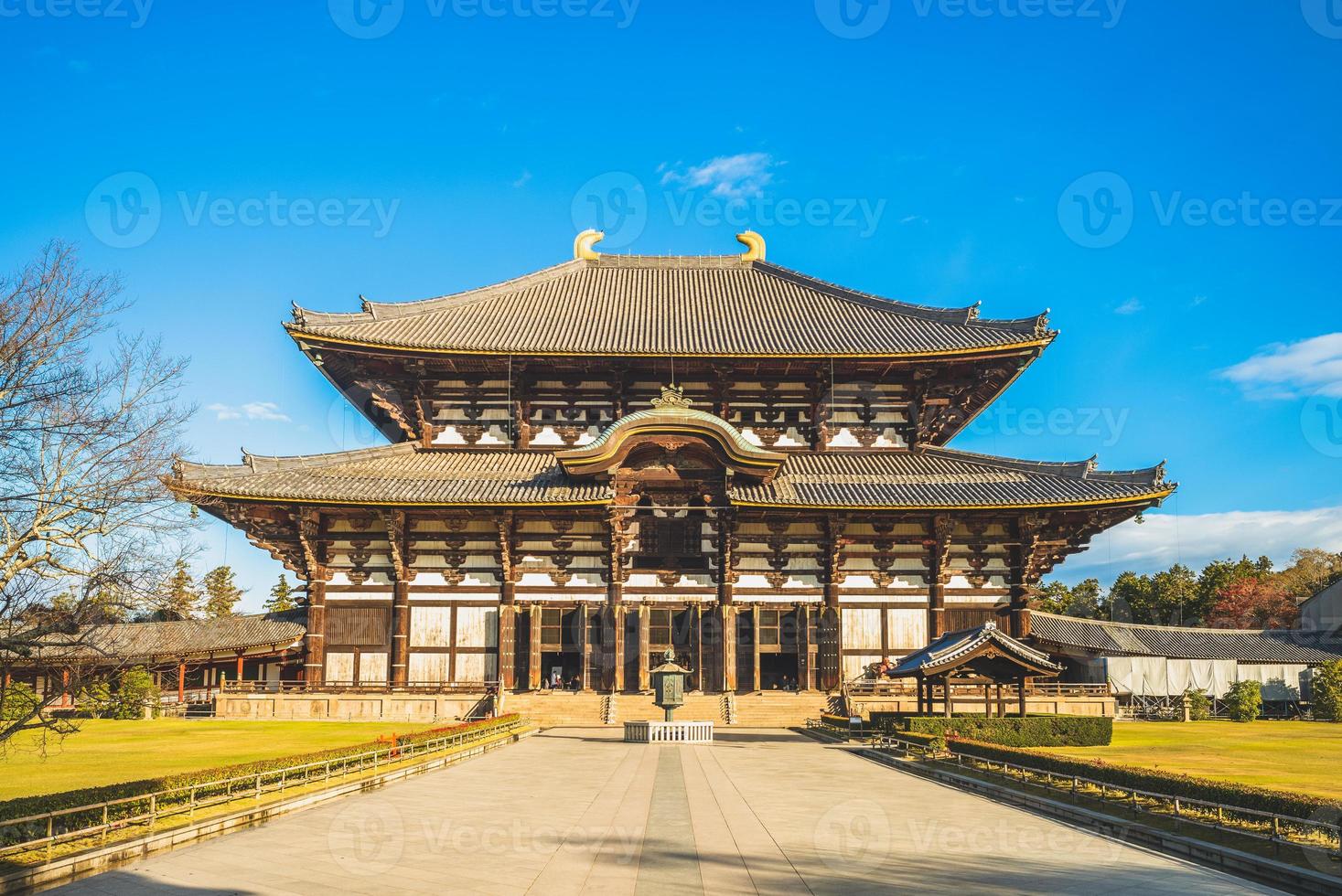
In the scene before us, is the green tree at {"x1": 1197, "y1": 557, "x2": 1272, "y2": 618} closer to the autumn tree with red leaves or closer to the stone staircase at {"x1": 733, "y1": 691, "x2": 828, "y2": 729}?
the autumn tree with red leaves

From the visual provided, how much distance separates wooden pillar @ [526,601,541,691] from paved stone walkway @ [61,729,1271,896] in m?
18.3

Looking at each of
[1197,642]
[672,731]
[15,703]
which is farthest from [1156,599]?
[15,703]

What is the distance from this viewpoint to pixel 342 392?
46.9m

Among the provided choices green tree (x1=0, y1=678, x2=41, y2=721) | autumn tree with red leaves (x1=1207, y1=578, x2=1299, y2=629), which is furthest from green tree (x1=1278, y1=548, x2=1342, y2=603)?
green tree (x1=0, y1=678, x2=41, y2=721)

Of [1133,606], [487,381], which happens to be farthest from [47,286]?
[1133,606]

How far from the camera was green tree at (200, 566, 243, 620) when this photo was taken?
80800mm

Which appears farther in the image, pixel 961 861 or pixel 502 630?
pixel 502 630

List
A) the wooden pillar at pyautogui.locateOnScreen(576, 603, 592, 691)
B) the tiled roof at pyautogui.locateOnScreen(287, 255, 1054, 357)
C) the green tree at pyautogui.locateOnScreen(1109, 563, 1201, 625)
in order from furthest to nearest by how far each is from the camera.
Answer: the green tree at pyautogui.locateOnScreen(1109, 563, 1201, 625)
the tiled roof at pyautogui.locateOnScreen(287, 255, 1054, 357)
the wooden pillar at pyautogui.locateOnScreen(576, 603, 592, 691)

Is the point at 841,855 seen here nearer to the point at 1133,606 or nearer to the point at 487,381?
the point at 487,381

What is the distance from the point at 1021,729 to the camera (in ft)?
94.3

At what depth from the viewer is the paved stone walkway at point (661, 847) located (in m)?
11.6

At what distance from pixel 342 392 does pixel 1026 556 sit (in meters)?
31.7

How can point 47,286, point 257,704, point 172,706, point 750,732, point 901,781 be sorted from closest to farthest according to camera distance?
point 47,286, point 901,781, point 750,732, point 257,704, point 172,706

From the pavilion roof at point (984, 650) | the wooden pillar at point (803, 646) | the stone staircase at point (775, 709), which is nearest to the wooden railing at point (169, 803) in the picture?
the pavilion roof at point (984, 650)
